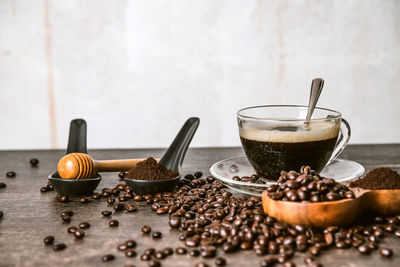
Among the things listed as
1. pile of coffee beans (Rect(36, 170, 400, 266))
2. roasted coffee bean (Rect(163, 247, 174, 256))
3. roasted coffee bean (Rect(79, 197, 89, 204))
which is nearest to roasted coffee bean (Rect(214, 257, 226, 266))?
pile of coffee beans (Rect(36, 170, 400, 266))

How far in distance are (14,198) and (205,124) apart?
1.35 m

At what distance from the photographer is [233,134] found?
105 inches

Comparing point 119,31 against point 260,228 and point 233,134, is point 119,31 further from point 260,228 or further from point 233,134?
point 260,228

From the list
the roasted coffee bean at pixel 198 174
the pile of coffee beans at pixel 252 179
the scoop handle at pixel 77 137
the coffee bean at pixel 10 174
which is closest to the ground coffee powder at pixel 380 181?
the pile of coffee beans at pixel 252 179

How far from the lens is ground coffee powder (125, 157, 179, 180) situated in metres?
1.45

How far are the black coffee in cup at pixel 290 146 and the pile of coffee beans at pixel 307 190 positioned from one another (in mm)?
197

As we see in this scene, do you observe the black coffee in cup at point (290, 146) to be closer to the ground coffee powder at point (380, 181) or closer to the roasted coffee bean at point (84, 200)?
the ground coffee powder at point (380, 181)

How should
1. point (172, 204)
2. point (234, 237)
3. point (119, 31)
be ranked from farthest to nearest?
point (119, 31), point (172, 204), point (234, 237)

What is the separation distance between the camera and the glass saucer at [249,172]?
1324 mm

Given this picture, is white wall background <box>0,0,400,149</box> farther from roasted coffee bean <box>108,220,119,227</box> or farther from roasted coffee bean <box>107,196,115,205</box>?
roasted coffee bean <box>108,220,119,227</box>

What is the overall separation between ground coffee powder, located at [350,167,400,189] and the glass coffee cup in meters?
0.18


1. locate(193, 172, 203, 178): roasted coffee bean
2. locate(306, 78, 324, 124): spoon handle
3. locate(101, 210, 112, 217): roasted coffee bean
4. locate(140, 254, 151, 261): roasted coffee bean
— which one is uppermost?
locate(306, 78, 324, 124): spoon handle

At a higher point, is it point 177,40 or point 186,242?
point 177,40

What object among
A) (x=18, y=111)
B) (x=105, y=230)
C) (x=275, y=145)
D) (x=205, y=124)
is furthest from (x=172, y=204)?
(x=18, y=111)
